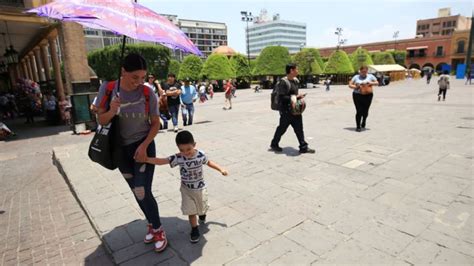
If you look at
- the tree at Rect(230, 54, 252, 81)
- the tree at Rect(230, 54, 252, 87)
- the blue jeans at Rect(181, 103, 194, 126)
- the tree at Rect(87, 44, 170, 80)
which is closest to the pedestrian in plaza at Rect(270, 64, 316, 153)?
the blue jeans at Rect(181, 103, 194, 126)

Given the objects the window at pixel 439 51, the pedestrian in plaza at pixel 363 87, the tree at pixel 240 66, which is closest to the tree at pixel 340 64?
the tree at pixel 240 66

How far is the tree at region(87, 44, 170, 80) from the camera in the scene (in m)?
39.3

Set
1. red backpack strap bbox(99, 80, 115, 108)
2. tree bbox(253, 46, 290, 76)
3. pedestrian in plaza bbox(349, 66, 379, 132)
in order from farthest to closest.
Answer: tree bbox(253, 46, 290, 76) < pedestrian in plaza bbox(349, 66, 379, 132) < red backpack strap bbox(99, 80, 115, 108)

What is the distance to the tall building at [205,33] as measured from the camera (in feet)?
333

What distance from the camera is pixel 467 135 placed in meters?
6.92

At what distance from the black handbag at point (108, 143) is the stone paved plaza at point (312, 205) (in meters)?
0.91

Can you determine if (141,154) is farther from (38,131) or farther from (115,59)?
(115,59)

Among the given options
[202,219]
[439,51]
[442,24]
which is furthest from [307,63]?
[442,24]

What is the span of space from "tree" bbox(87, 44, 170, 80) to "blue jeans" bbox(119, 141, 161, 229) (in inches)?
1503

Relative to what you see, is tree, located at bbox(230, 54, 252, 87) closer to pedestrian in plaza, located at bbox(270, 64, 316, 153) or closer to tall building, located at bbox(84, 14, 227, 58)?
pedestrian in plaza, located at bbox(270, 64, 316, 153)

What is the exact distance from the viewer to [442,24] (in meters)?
75.4

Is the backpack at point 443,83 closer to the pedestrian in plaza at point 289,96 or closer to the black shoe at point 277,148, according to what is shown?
the pedestrian in plaza at point 289,96


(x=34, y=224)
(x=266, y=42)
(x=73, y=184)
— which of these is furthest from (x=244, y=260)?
(x=266, y=42)

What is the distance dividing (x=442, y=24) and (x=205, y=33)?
73.0 metres
